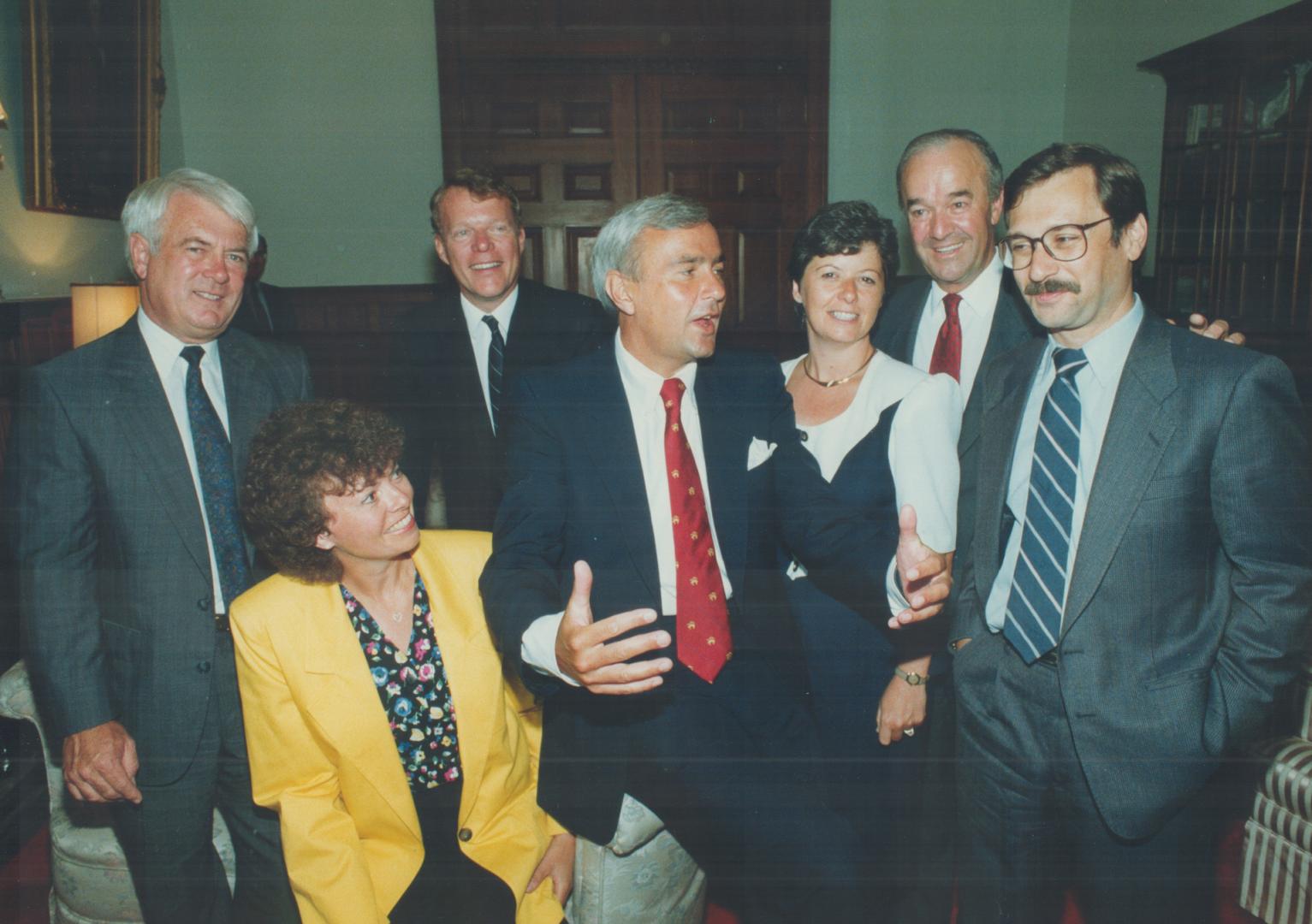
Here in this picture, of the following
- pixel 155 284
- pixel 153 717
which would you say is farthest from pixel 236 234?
pixel 153 717

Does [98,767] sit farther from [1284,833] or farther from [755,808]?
[1284,833]

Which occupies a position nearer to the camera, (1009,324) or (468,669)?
(468,669)

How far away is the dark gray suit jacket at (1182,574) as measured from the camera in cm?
161

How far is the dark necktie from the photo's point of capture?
299 centimetres

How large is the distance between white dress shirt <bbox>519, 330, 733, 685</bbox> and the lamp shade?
2.23 m

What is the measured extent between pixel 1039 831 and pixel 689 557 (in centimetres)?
89

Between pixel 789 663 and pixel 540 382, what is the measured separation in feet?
2.69

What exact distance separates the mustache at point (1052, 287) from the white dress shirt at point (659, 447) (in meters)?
0.71

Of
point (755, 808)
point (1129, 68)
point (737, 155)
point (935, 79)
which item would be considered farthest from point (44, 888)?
point (1129, 68)

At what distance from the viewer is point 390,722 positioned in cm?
198

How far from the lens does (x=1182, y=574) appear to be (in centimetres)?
168

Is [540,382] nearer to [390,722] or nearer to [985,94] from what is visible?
[390,722]

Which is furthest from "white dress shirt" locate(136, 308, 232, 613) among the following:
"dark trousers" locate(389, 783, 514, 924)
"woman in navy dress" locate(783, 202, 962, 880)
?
"woman in navy dress" locate(783, 202, 962, 880)

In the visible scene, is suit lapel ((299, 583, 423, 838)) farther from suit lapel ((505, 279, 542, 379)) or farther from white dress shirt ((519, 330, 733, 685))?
suit lapel ((505, 279, 542, 379))
